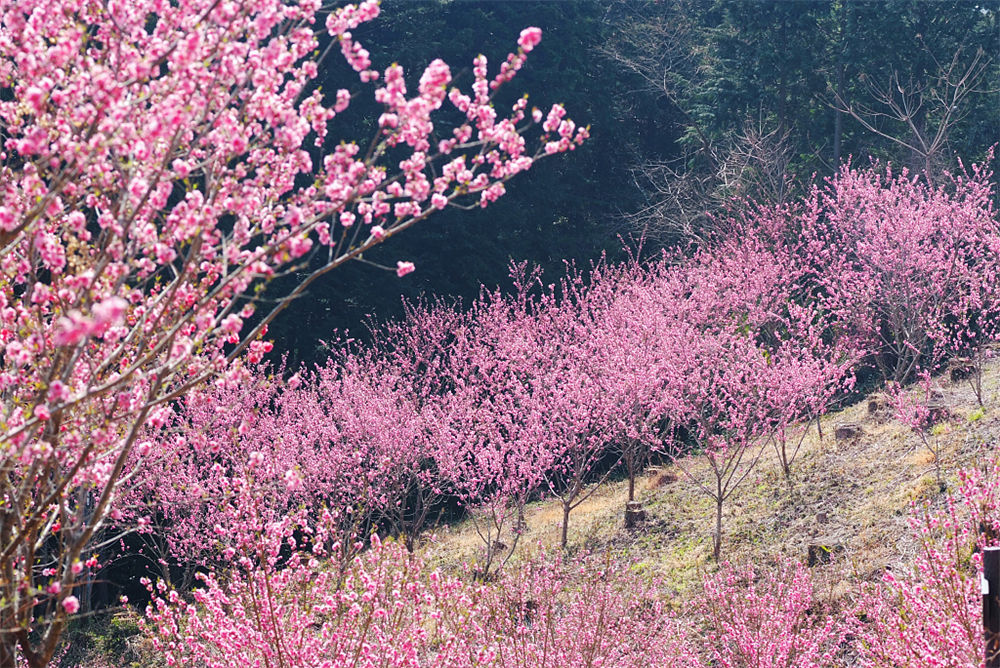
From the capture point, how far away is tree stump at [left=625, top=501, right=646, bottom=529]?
13.5m

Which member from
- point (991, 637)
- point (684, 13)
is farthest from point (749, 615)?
point (684, 13)

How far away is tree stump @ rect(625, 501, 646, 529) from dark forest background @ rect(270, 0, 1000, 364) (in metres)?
8.06

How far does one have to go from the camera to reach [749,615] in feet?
24.2

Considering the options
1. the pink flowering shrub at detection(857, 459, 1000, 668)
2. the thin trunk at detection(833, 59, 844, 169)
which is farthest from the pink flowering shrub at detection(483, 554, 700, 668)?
the thin trunk at detection(833, 59, 844, 169)

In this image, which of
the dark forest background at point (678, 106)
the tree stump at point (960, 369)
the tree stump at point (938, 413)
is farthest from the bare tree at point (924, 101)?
the tree stump at point (938, 413)

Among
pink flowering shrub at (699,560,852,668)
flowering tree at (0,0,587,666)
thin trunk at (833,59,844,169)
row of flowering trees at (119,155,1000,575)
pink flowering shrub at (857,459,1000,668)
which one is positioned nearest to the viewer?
flowering tree at (0,0,587,666)

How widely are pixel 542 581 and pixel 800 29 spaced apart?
20829 mm

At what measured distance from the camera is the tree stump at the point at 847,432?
45.8 feet

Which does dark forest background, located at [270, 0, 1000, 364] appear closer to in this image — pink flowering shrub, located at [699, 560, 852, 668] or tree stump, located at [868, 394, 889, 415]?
tree stump, located at [868, 394, 889, 415]

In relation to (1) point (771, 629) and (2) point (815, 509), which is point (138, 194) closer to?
(1) point (771, 629)

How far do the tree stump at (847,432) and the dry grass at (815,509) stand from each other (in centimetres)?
9

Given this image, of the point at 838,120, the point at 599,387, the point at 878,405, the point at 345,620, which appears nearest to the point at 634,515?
the point at 599,387

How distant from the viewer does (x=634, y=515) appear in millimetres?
13602

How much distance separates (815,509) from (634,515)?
8.82ft
